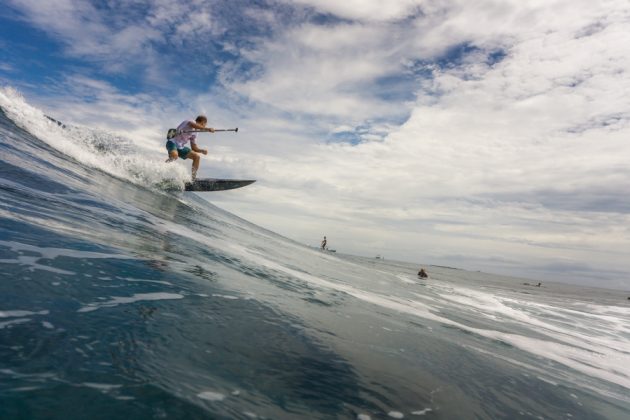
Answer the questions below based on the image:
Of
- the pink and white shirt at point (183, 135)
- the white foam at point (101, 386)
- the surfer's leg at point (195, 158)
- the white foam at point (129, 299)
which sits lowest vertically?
the white foam at point (101, 386)

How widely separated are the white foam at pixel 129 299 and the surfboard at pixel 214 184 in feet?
50.8

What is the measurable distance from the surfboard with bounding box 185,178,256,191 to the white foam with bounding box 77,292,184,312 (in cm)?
1549

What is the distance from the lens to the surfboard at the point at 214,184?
18922mm

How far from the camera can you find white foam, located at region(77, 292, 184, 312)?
3124 mm

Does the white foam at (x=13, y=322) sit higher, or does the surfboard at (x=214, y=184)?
the surfboard at (x=214, y=184)

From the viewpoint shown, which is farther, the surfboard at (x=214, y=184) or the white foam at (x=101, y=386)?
the surfboard at (x=214, y=184)

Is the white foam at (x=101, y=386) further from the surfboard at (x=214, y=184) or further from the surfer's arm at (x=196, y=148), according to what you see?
the surfboard at (x=214, y=184)

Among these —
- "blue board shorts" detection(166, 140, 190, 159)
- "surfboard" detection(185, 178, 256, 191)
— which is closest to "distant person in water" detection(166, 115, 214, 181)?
"blue board shorts" detection(166, 140, 190, 159)

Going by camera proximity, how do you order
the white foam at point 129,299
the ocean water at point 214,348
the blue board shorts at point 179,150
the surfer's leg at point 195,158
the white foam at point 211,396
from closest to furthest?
1. the ocean water at point 214,348
2. the white foam at point 211,396
3. the white foam at point 129,299
4. the blue board shorts at point 179,150
5. the surfer's leg at point 195,158

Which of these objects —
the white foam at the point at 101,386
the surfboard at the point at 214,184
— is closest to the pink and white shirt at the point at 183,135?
the surfboard at the point at 214,184

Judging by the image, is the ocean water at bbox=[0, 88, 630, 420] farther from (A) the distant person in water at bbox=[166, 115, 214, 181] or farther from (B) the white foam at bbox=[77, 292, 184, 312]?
(A) the distant person in water at bbox=[166, 115, 214, 181]

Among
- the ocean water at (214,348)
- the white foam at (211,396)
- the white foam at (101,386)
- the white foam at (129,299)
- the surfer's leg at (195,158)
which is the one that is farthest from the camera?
the surfer's leg at (195,158)

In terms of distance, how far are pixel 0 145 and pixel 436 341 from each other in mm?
13802

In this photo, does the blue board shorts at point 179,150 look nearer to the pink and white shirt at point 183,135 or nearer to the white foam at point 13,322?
the pink and white shirt at point 183,135
